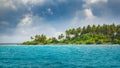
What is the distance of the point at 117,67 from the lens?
39469mm

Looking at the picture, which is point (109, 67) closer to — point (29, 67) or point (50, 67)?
point (50, 67)

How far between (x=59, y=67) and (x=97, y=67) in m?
6.01

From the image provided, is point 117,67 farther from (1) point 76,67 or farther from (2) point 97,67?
(1) point 76,67

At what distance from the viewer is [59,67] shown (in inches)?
1538

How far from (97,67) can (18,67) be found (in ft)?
41.1

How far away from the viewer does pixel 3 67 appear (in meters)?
39.2

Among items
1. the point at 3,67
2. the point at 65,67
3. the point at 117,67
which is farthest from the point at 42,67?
the point at 117,67

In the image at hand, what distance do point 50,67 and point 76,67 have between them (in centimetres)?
418

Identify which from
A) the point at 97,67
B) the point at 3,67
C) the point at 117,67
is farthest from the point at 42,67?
the point at 117,67

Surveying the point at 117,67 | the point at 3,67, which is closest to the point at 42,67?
the point at 3,67

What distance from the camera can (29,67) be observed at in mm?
38969

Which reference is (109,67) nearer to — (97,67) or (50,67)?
(97,67)

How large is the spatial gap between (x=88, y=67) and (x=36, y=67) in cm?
826

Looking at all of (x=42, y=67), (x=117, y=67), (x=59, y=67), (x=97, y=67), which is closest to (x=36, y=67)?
(x=42, y=67)
